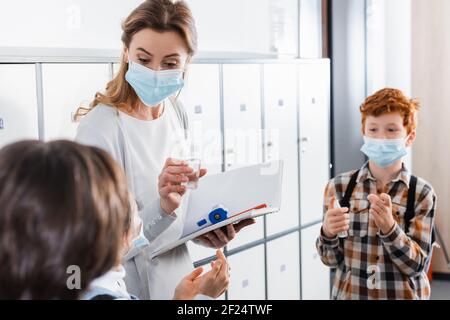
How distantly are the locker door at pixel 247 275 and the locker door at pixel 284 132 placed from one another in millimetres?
119

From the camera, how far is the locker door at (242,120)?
209 centimetres

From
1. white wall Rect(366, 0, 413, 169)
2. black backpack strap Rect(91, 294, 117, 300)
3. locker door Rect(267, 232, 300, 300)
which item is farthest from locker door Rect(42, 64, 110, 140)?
white wall Rect(366, 0, 413, 169)

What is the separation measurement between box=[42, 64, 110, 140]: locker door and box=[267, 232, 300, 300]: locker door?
41.0 inches

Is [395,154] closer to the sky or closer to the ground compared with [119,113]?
closer to the ground

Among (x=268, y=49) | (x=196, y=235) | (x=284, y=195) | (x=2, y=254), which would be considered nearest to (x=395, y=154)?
(x=196, y=235)

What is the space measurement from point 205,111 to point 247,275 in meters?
0.64

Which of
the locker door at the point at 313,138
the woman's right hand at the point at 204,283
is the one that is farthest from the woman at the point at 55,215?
the locker door at the point at 313,138

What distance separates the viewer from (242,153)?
2.20 metres

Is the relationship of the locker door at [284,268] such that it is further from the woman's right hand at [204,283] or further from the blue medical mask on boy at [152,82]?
the woman's right hand at [204,283]

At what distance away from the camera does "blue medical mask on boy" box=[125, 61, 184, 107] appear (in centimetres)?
124

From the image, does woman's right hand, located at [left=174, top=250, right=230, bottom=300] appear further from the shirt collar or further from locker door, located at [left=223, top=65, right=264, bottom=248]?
locker door, located at [left=223, top=65, right=264, bottom=248]

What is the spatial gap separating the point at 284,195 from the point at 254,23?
0.64 metres

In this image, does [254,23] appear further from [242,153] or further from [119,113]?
[119,113]
